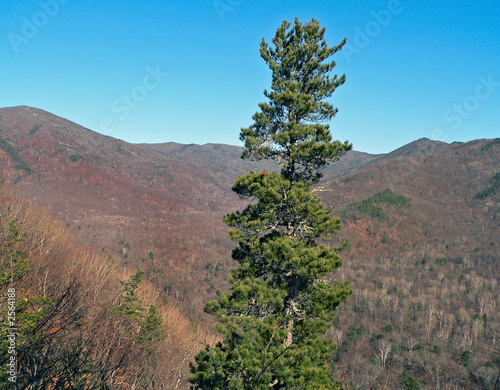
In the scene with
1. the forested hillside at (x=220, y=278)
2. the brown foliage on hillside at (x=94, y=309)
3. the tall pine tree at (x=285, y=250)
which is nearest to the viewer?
the tall pine tree at (x=285, y=250)

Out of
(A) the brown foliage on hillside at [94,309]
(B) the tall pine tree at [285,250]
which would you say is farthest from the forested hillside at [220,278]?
(B) the tall pine tree at [285,250]

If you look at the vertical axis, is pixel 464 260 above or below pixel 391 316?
above

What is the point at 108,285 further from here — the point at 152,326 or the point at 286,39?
the point at 286,39

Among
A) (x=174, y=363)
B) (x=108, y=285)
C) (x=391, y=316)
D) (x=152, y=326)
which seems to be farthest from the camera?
(x=391, y=316)

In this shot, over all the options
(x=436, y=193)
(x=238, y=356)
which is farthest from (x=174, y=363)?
(x=436, y=193)

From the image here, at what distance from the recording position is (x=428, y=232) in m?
148

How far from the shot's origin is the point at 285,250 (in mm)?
8820

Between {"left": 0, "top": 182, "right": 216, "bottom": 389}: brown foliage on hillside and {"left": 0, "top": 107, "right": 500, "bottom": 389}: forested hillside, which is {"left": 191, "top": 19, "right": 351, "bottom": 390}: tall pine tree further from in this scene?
{"left": 0, "top": 182, "right": 216, "bottom": 389}: brown foliage on hillside

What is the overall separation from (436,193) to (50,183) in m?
234

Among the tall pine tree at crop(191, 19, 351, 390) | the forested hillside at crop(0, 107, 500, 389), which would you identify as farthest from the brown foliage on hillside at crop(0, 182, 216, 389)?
the tall pine tree at crop(191, 19, 351, 390)

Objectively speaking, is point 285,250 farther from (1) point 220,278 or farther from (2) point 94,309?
(1) point 220,278

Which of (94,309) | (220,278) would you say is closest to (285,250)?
(94,309)

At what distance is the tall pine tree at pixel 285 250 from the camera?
8096 millimetres

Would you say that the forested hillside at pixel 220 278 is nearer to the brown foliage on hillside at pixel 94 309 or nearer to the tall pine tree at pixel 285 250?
the brown foliage on hillside at pixel 94 309
